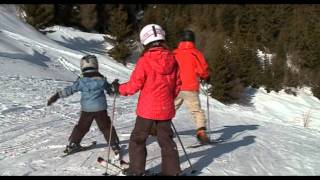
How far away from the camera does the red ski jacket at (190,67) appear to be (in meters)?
8.95

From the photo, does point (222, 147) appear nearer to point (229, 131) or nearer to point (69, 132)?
point (229, 131)

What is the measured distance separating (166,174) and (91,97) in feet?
5.38

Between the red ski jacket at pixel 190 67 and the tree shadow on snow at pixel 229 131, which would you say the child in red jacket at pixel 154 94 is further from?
the tree shadow on snow at pixel 229 131

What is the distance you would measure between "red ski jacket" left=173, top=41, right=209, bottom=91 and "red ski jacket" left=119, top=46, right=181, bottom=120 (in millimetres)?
2413

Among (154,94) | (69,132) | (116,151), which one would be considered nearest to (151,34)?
(154,94)

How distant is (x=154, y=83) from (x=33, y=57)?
14.6 m

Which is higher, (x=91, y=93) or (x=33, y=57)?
(x=33, y=57)

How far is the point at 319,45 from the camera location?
49031 millimetres

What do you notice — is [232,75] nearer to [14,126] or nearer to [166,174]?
[14,126]

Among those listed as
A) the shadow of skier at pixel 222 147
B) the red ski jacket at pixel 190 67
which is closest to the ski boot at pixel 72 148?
the shadow of skier at pixel 222 147

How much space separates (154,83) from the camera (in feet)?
21.0

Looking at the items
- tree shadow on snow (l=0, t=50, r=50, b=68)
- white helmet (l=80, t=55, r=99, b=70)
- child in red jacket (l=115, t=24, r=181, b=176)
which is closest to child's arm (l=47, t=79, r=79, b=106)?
white helmet (l=80, t=55, r=99, b=70)

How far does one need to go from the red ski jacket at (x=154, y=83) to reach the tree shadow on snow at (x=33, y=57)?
12.6 meters

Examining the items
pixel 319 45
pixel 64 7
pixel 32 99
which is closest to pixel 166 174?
pixel 32 99
